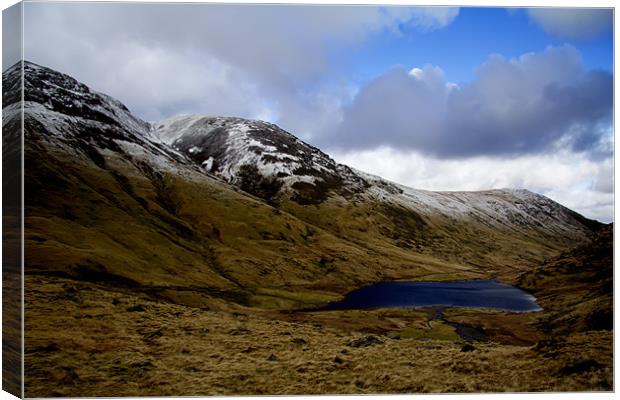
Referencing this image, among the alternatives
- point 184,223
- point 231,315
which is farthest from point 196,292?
point 184,223

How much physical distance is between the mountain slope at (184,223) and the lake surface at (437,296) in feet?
22.8

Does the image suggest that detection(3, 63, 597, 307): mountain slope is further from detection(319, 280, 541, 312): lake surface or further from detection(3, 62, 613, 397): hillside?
detection(319, 280, 541, 312): lake surface

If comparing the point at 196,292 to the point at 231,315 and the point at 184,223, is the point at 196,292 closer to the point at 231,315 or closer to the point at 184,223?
the point at 231,315

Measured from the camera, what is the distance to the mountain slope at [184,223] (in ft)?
195

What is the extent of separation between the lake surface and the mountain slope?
273 inches

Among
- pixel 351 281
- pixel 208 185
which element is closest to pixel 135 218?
pixel 351 281

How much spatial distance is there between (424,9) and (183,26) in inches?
611

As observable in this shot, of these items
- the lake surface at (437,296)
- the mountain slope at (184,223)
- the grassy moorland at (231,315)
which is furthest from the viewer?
the lake surface at (437,296)

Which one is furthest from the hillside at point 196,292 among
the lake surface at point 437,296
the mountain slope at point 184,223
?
the lake surface at point 437,296

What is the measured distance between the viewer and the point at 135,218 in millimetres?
91812

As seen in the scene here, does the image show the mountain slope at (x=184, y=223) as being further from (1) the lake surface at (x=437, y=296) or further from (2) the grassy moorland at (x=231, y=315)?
(1) the lake surface at (x=437, y=296)

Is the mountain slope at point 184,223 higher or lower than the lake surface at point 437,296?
higher

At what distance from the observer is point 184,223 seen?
361ft

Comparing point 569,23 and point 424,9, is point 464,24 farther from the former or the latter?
point 569,23
